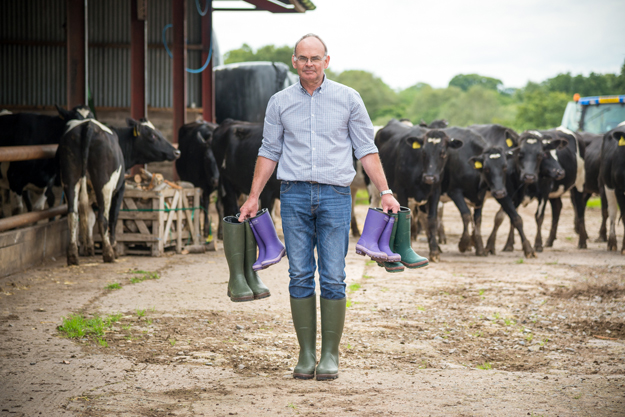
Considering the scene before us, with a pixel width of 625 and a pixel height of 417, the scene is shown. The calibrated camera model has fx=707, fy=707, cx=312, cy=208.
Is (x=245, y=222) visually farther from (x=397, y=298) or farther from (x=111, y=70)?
(x=111, y=70)

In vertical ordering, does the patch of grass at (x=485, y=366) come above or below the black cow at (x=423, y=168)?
below

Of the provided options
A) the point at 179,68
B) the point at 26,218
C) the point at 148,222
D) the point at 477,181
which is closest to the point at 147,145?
the point at 148,222

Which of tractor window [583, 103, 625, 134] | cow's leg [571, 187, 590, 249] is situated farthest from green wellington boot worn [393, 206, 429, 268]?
tractor window [583, 103, 625, 134]

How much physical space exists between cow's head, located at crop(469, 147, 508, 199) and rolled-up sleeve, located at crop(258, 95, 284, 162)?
713 cm

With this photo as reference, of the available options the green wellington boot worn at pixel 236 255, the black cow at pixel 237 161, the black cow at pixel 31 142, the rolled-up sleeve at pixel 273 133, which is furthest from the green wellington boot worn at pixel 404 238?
the black cow at pixel 31 142

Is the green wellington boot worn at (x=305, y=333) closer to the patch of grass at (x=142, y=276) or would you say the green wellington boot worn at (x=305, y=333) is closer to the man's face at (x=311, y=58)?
the man's face at (x=311, y=58)

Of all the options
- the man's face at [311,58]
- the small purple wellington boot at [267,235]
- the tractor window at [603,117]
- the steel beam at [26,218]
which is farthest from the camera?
the tractor window at [603,117]

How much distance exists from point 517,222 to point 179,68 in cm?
740

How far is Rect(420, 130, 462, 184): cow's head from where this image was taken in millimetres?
10422

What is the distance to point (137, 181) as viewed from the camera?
34.7 feet

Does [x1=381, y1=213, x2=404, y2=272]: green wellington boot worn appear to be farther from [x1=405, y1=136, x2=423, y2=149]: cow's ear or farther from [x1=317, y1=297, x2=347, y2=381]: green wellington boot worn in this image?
[x1=405, y1=136, x2=423, y2=149]: cow's ear

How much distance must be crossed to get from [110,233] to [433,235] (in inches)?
184

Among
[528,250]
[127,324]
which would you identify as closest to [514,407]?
[127,324]

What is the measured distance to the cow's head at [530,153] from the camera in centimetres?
1147
